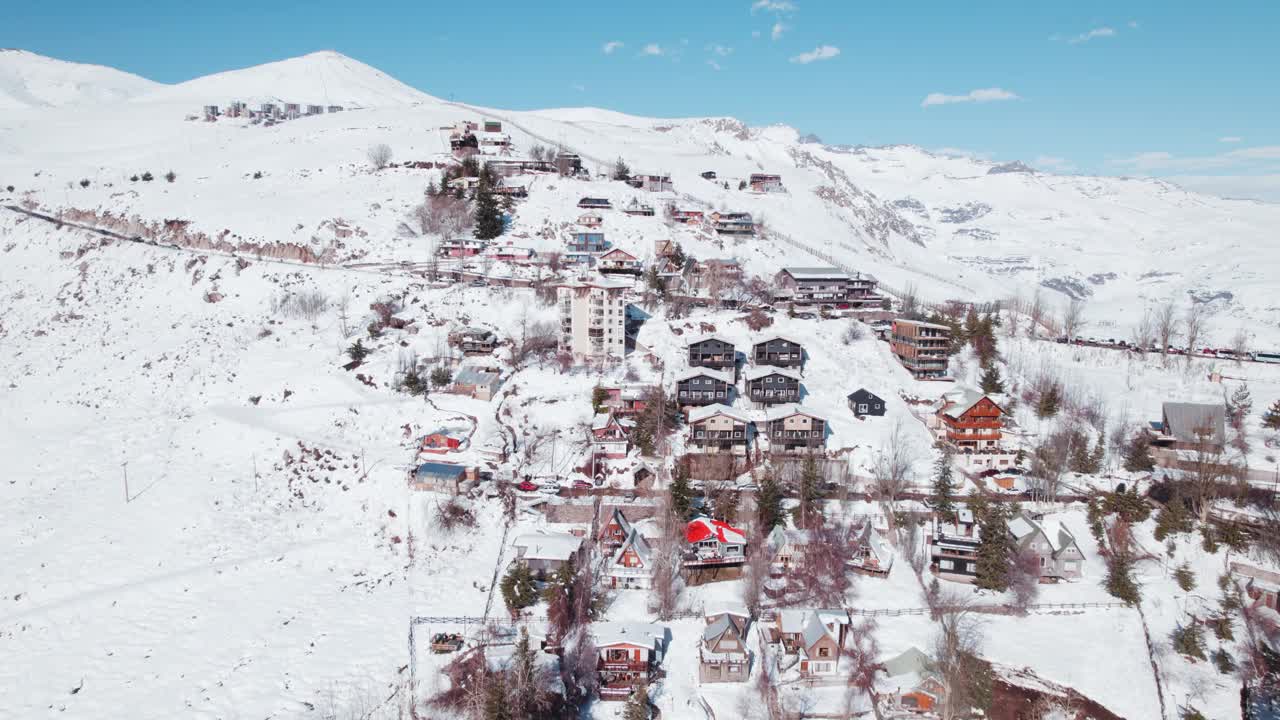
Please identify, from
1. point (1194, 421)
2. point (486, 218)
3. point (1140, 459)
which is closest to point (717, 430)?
point (1140, 459)

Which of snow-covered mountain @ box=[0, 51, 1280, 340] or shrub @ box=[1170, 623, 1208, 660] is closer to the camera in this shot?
shrub @ box=[1170, 623, 1208, 660]

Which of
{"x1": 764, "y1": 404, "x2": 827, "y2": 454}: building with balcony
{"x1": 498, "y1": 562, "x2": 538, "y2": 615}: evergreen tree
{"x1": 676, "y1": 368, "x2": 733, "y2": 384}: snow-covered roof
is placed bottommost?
{"x1": 498, "y1": 562, "x2": 538, "y2": 615}: evergreen tree

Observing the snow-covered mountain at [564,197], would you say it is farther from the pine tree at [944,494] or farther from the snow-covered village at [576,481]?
the pine tree at [944,494]

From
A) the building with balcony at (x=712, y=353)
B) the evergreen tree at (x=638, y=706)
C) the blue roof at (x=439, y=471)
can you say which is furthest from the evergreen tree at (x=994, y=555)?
the blue roof at (x=439, y=471)

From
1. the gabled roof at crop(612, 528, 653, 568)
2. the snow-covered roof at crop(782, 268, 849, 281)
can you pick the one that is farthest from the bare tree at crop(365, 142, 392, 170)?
the gabled roof at crop(612, 528, 653, 568)

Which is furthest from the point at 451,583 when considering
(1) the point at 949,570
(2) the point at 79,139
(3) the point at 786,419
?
(2) the point at 79,139

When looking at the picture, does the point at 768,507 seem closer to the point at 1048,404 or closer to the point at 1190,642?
the point at 1190,642

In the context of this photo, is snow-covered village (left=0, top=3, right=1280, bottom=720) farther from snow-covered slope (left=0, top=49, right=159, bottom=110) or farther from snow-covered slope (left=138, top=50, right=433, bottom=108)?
snow-covered slope (left=0, top=49, right=159, bottom=110)
